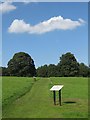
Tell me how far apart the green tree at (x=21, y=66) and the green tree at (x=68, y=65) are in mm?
15077

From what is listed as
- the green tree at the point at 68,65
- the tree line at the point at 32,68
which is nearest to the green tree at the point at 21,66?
the tree line at the point at 32,68

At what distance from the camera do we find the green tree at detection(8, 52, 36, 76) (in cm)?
16200

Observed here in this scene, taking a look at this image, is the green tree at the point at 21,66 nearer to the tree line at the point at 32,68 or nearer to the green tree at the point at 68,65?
the tree line at the point at 32,68

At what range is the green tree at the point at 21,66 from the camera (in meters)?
162

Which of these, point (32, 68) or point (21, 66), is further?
point (32, 68)

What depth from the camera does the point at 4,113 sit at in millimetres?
21000

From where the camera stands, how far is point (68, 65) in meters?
172

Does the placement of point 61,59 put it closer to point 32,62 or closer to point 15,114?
point 32,62

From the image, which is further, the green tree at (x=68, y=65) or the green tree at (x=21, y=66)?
the green tree at (x=68, y=65)

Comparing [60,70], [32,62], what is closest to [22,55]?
[32,62]

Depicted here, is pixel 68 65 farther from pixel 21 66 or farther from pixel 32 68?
pixel 21 66

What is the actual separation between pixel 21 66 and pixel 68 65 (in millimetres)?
23596

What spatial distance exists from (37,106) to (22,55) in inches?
5881

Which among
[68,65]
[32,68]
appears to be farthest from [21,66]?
[68,65]
